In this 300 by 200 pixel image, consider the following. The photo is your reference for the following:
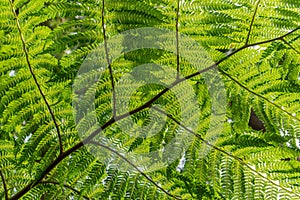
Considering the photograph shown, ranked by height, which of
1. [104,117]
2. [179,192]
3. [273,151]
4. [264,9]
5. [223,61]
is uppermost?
[264,9]

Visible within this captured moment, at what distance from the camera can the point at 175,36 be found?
2.98 ft

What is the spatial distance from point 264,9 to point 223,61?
0.16 metres

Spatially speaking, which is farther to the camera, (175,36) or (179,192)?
(179,192)

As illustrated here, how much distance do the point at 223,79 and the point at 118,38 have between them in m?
0.29

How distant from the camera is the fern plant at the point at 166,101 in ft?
2.98

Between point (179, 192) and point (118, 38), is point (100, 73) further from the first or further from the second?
point (179, 192)

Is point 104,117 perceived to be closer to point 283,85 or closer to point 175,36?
point 175,36

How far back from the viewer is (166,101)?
947 mm

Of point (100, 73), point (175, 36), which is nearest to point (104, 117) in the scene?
point (100, 73)

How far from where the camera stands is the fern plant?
91 cm

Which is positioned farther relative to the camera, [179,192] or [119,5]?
[179,192]

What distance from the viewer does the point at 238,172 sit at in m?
0.97

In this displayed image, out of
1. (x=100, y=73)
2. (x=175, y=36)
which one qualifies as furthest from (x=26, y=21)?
(x=175, y=36)

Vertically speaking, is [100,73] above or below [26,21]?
below
